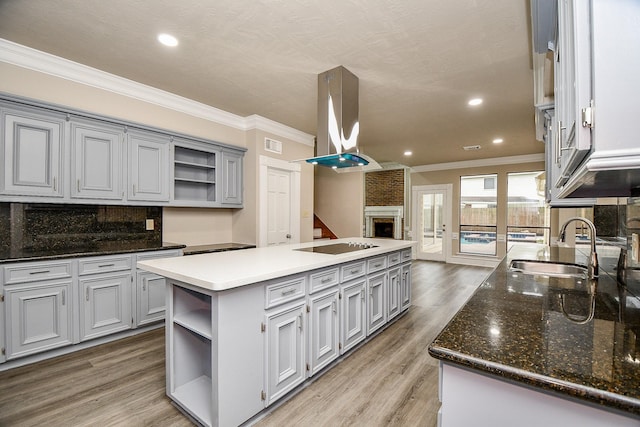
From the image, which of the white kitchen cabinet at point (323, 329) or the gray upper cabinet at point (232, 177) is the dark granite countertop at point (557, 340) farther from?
the gray upper cabinet at point (232, 177)

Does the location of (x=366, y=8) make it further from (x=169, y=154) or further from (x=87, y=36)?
(x=169, y=154)

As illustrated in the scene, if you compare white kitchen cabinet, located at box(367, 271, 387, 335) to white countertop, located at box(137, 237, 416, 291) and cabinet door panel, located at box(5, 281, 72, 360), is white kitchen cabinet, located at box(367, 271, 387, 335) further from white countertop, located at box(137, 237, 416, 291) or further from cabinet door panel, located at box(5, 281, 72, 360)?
cabinet door panel, located at box(5, 281, 72, 360)

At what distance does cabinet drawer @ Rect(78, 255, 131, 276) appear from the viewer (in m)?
2.62

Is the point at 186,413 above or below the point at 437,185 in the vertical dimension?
below

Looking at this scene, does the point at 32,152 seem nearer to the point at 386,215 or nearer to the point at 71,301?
the point at 71,301

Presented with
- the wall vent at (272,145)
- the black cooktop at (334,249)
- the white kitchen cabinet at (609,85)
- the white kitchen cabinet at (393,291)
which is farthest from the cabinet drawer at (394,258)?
the white kitchen cabinet at (609,85)

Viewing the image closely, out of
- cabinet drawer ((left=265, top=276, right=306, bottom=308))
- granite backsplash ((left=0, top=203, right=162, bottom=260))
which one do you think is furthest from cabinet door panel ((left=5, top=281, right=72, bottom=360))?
cabinet drawer ((left=265, top=276, right=306, bottom=308))

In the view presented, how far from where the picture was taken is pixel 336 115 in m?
2.91

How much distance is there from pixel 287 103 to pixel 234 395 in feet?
10.6

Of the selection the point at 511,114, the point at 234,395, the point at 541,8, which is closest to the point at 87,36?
the point at 234,395

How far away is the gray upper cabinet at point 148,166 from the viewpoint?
10.4 ft

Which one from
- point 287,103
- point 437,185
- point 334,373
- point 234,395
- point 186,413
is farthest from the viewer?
point 437,185

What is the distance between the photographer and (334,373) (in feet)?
7.68

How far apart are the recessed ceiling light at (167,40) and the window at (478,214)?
7139 mm
